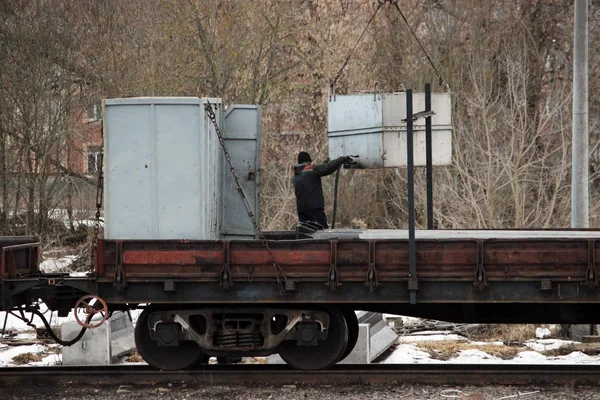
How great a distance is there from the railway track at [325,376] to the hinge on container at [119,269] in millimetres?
997

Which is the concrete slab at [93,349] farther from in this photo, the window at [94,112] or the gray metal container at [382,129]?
the window at [94,112]

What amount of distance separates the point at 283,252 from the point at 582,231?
4.20 metres

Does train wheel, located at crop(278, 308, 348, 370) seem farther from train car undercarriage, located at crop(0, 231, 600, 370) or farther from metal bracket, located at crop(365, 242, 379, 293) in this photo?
metal bracket, located at crop(365, 242, 379, 293)

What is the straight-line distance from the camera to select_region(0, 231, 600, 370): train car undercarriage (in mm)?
7762

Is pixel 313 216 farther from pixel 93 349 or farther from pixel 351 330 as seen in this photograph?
pixel 93 349

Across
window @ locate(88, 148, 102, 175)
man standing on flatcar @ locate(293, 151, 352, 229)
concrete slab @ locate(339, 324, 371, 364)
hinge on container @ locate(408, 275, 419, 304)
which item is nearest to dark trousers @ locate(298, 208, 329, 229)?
man standing on flatcar @ locate(293, 151, 352, 229)

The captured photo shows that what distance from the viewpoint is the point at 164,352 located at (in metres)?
8.45

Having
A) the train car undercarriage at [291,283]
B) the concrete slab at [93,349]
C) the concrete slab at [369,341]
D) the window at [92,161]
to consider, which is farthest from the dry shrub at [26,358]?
the window at [92,161]

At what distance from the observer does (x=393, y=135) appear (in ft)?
31.7

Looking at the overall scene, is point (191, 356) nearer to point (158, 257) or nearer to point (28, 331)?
point (158, 257)

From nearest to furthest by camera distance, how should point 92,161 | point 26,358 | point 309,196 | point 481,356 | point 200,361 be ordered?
1. point 200,361
2. point 481,356
3. point 26,358
4. point 309,196
5. point 92,161

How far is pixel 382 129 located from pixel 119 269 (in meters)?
3.54

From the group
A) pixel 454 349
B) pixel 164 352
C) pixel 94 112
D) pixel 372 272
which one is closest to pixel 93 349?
pixel 164 352

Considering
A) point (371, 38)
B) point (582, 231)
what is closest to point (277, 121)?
point (371, 38)
